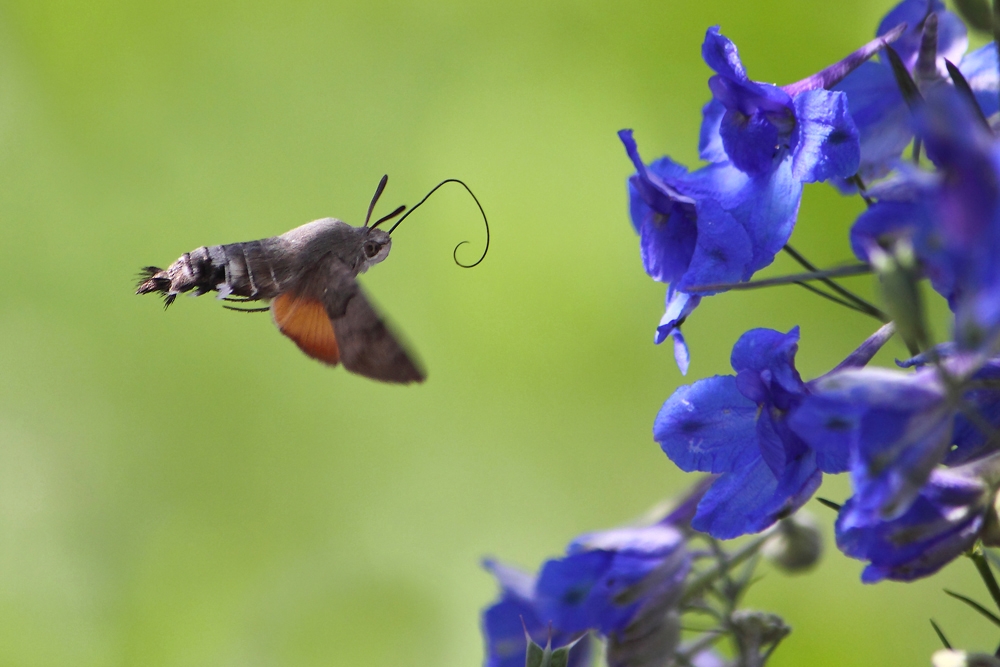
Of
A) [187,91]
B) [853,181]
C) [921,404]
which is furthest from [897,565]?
[187,91]

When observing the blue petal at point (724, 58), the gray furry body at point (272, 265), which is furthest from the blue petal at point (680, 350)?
the gray furry body at point (272, 265)

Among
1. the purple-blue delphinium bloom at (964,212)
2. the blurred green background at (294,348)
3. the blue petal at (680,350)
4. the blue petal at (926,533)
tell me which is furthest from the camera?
the blurred green background at (294,348)

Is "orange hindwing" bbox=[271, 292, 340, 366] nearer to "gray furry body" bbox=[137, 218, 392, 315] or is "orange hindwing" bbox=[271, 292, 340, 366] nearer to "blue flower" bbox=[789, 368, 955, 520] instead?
"gray furry body" bbox=[137, 218, 392, 315]

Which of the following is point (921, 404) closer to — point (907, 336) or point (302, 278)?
point (907, 336)

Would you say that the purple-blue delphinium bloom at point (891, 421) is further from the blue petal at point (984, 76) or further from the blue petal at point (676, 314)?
the blue petal at point (984, 76)

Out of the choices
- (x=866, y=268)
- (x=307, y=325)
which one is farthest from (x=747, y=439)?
(x=307, y=325)
